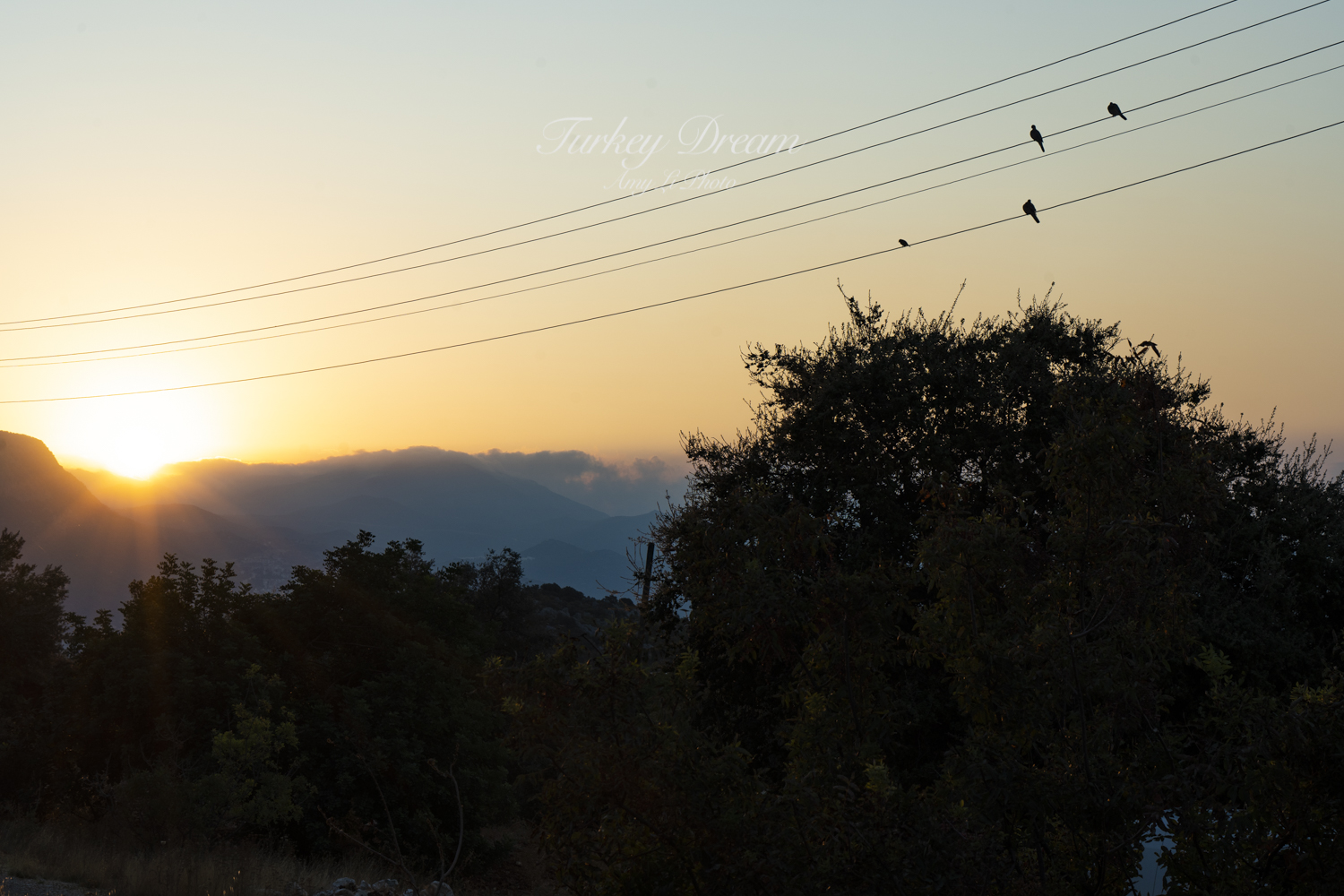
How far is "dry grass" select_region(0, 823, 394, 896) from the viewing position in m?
14.3

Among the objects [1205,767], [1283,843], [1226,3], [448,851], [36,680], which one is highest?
[1226,3]

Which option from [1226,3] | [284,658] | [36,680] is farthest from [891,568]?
[36,680]

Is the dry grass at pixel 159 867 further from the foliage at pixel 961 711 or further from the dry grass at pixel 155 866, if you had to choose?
the foliage at pixel 961 711

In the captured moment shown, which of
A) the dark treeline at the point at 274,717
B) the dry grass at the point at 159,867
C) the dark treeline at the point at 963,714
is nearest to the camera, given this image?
the dark treeline at the point at 963,714

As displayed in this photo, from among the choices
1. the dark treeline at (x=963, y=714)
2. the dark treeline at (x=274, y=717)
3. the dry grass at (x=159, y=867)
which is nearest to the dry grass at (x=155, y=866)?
the dry grass at (x=159, y=867)

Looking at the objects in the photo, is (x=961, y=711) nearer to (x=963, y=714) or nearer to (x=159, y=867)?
(x=963, y=714)

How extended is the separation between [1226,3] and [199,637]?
29169 millimetres

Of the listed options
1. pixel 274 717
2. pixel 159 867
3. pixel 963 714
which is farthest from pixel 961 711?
pixel 274 717

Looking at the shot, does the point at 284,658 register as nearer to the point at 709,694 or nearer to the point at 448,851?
the point at 448,851

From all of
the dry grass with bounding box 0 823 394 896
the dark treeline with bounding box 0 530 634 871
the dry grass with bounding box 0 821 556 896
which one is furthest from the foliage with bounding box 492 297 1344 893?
the dark treeline with bounding box 0 530 634 871

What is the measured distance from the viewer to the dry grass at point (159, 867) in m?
14.3

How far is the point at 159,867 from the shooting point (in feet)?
49.2

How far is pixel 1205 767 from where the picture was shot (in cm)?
530

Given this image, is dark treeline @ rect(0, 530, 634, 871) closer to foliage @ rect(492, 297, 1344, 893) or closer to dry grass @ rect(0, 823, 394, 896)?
dry grass @ rect(0, 823, 394, 896)
